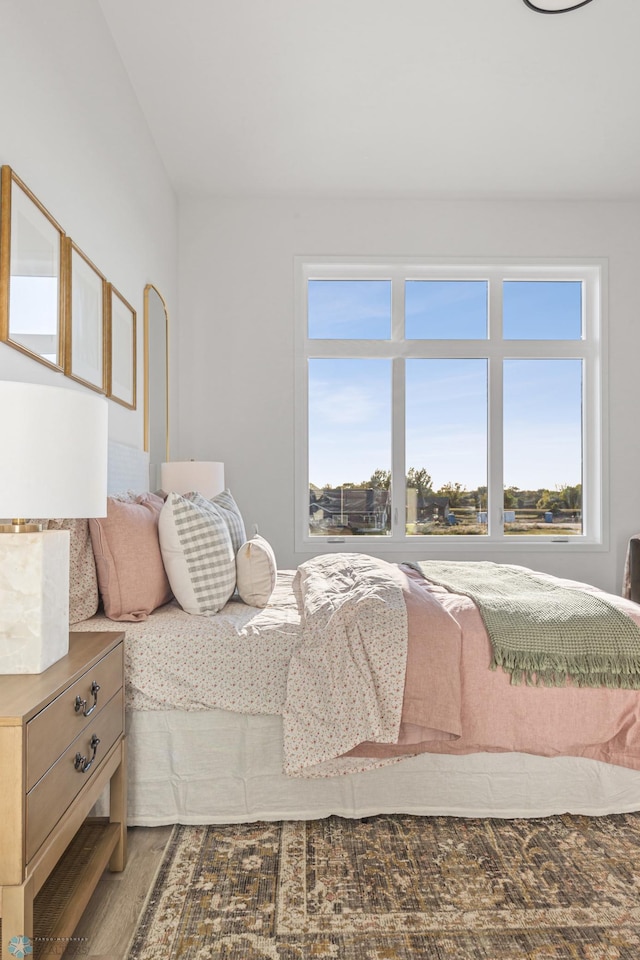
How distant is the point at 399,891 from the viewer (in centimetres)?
168

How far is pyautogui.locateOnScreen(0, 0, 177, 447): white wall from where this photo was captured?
183 cm

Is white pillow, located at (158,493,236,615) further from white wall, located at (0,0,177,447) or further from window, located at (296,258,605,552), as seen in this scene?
window, located at (296,258,605,552)

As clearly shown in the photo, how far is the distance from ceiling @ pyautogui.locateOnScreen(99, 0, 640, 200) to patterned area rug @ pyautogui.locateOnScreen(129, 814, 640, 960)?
306cm

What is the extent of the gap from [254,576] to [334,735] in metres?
0.68

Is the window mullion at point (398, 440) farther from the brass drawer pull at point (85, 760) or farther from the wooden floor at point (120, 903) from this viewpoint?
the brass drawer pull at point (85, 760)

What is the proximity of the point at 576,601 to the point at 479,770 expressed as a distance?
2.12 feet

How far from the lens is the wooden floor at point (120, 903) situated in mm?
1468

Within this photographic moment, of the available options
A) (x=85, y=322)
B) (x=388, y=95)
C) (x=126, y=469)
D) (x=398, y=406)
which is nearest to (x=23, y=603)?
(x=85, y=322)

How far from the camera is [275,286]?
14.4 ft

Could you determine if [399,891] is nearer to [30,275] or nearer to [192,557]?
[192,557]

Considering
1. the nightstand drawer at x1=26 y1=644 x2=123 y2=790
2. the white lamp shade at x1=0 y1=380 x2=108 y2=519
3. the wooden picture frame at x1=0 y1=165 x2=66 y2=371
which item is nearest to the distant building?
the wooden picture frame at x1=0 y1=165 x2=66 y2=371

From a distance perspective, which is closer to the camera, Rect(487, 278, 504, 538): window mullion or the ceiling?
the ceiling

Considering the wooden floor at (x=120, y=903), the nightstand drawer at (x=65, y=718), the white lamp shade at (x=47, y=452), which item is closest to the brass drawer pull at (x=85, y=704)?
the nightstand drawer at (x=65, y=718)

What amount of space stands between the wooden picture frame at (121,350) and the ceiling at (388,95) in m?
1.16
